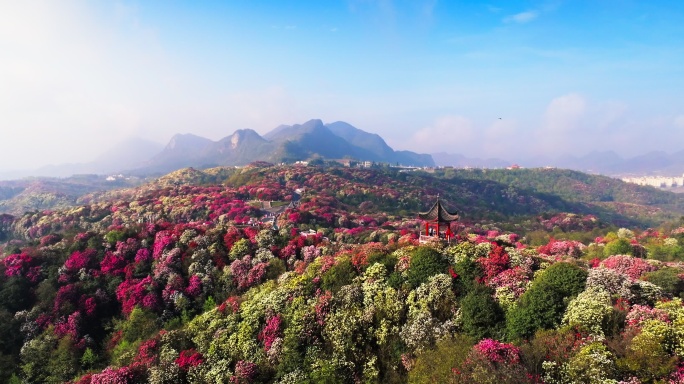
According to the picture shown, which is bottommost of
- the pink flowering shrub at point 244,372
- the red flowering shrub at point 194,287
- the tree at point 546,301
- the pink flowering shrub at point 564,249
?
the pink flowering shrub at point 244,372

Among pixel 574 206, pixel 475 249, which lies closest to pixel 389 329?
pixel 475 249

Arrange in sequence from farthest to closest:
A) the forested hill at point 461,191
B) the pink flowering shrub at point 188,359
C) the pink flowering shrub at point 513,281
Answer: the forested hill at point 461,191, the pink flowering shrub at point 188,359, the pink flowering shrub at point 513,281

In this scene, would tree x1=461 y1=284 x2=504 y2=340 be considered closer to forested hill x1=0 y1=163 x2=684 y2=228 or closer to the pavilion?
the pavilion

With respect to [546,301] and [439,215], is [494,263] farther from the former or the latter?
[439,215]

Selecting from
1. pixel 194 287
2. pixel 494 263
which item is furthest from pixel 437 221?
pixel 194 287

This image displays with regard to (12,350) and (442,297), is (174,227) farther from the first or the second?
(442,297)

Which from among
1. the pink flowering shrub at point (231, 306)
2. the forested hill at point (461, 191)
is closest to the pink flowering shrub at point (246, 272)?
the pink flowering shrub at point (231, 306)

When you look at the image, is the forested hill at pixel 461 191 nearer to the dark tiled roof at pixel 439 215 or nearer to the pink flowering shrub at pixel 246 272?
the pink flowering shrub at pixel 246 272
